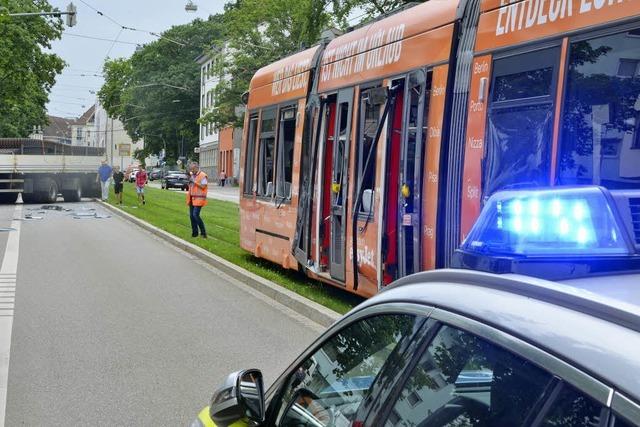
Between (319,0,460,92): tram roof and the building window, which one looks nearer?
the building window

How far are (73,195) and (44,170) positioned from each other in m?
2.67

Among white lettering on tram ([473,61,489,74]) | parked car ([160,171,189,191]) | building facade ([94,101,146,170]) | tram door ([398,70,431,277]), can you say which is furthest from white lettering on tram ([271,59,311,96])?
building facade ([94,101,146,170])

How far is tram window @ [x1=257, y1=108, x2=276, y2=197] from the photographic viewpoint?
11.4 m

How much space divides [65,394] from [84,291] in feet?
16.7

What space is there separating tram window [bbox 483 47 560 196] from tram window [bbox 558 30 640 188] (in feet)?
0.58

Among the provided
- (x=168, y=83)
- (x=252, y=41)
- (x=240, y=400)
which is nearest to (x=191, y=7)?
(x=252, y=41)

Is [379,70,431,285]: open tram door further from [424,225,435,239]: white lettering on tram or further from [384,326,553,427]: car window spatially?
[384,326,553,427]: car window

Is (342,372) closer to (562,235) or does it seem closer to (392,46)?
(562,235)

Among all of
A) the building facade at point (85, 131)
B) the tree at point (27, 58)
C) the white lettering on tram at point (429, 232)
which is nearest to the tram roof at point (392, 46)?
the white lettering on tram at point (429, 232)

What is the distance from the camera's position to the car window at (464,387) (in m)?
1.49

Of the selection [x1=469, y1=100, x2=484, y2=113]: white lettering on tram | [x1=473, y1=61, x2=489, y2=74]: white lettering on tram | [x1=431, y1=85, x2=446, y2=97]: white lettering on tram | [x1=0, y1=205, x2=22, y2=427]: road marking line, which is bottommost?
[x1=0, y1=205, x2=22, y2=427]: road marking line

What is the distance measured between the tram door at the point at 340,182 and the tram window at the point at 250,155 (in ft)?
11.7

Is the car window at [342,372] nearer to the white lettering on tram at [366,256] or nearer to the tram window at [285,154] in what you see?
the white lettering on tram at [366,256]

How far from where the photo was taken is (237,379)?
2568mm
